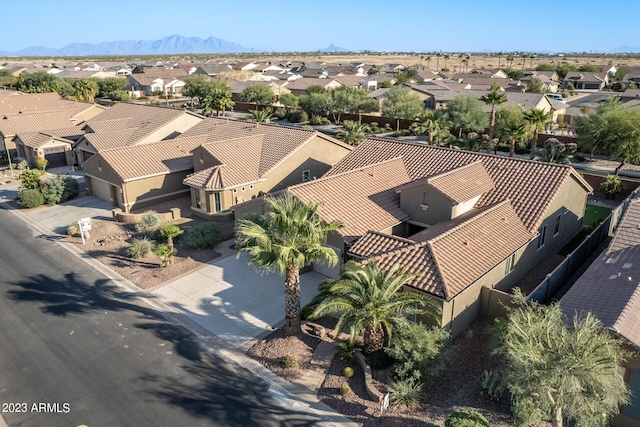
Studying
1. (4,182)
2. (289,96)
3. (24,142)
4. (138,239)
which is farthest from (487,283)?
(289,96)

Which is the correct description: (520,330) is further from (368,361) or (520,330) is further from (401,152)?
(401,152)

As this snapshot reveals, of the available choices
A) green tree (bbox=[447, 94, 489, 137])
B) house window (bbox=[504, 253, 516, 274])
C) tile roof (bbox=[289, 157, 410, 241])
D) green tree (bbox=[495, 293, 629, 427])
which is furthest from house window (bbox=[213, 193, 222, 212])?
green tree (bbox=[447, 94, 489, 137])

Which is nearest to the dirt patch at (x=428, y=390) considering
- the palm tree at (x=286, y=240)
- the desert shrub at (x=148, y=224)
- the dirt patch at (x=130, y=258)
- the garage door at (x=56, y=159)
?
the palm tree at (x=286, y=240)

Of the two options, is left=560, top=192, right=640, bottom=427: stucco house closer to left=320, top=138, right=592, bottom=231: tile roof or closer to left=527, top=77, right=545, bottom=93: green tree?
left=320, top=138, right=592, bottom=231: tile roof

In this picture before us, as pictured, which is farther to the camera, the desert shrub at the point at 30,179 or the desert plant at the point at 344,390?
the desert shrub at the point at 30,179

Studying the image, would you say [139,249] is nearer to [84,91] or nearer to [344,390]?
[344,390]

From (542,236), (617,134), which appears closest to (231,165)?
(542,236)

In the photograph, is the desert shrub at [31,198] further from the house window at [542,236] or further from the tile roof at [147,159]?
the house window at [542,236]
